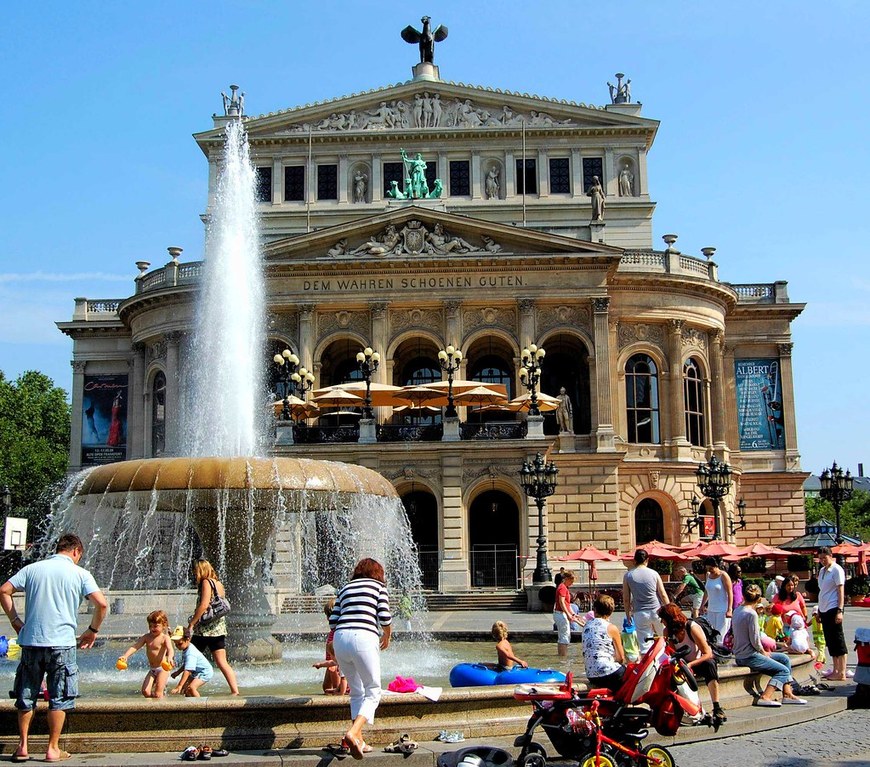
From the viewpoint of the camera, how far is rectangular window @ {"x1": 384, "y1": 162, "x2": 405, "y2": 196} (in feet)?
174

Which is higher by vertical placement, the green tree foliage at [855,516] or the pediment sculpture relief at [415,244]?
the pediment sculpture relief at [415,244]

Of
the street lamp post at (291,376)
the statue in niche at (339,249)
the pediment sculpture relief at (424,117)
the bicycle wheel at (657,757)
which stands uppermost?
the pediment sculpture relief at (424,117)

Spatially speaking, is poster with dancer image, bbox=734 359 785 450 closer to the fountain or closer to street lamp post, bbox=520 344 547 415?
street lamp post, bbox=520 344 547 415

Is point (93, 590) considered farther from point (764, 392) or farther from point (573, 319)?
point (764, 392)

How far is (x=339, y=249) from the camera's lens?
1797 inches

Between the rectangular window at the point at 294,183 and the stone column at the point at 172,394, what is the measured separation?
32.7 ft

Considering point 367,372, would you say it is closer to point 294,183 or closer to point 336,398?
point 336,398

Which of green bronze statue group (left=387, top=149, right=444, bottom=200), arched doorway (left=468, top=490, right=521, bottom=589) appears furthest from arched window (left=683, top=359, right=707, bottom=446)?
green bronze statue group (left=387, top=149, right=444, bottom=200)

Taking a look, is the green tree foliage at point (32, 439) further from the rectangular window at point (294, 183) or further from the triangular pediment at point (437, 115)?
the triangular pediment at point (437, 115)

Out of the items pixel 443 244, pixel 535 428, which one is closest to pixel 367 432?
pixel 535 428

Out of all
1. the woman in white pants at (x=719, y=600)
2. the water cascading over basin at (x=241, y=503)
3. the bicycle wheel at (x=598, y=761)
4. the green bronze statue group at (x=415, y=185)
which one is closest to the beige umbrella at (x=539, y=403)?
the green bronze statue group at (x=415, y=185)

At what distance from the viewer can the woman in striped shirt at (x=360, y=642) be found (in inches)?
362

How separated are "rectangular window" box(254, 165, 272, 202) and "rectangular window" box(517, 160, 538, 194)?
11919 mm

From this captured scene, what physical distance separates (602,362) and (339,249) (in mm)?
11654
